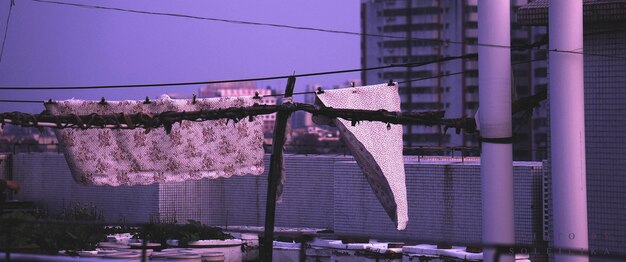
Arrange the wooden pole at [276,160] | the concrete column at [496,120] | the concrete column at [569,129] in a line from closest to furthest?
the concrete column at [569,129]
the concrete column at [496,120]
the wooden pole at [276,160]

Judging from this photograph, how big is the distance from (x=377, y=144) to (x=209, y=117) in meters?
2.20

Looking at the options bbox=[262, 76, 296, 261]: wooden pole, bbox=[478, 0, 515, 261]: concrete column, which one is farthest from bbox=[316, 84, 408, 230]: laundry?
bbox=[478, 0, 515, 261]: concrete column

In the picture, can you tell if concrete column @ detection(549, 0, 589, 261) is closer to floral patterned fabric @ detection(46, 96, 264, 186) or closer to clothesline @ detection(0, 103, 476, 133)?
clothesline @ detection(0, 103, 476, 133)

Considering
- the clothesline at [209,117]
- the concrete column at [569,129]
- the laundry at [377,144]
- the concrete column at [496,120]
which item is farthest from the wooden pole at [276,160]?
the concrete column at [569,129]

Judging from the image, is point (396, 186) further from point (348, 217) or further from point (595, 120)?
point (348, 217)

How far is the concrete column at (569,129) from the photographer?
10.9m

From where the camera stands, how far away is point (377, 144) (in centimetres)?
1300

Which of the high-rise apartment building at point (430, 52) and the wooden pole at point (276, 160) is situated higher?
the high-rise apartment building at point (430, 52)

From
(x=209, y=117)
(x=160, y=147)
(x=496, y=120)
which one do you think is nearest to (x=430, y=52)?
(x=160, y=147)

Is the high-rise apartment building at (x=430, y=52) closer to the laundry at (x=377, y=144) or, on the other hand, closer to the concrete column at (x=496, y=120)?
the laundry at (x=377, y=144)

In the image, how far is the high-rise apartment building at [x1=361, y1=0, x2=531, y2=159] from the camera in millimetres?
137500

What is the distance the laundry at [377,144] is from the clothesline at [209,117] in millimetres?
270

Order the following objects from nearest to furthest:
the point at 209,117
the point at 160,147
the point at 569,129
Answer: the point at 569,129 < the point at 209,117 < the point at 160,147

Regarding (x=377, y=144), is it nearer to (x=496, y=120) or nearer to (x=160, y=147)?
(x=496, y=120)
